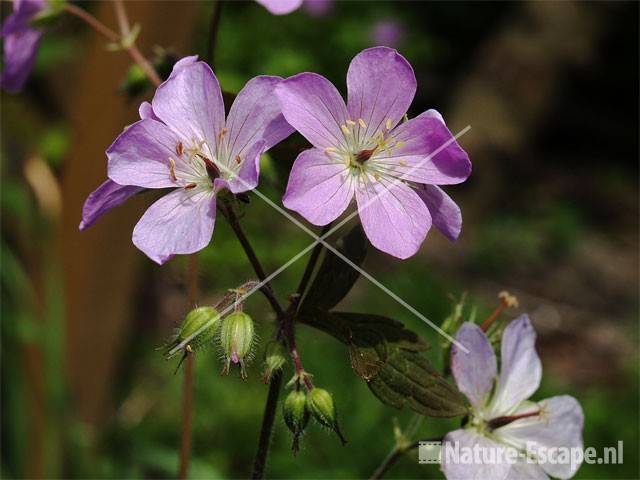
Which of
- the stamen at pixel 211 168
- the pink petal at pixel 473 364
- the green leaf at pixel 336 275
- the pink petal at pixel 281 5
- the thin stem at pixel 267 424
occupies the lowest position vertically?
the thin stem at pixel 267 424

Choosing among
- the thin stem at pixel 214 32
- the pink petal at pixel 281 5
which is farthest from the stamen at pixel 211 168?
the thin stem at pixel 214 32

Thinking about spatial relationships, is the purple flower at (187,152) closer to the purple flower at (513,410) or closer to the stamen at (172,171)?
the stamen at (172,171)

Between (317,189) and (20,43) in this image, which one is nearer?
(317,189)

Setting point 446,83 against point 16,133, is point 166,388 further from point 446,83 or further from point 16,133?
point 446,83

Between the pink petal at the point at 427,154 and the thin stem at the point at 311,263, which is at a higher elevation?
the pink petal at the point at 427,154

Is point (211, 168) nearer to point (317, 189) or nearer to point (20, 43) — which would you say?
point (317, 189)

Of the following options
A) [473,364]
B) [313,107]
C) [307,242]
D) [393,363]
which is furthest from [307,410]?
[307,242]

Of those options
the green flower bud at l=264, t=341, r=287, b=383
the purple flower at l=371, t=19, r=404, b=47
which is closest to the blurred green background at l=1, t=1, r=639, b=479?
the purple flower at l=371, t=19, r=404, b=47
